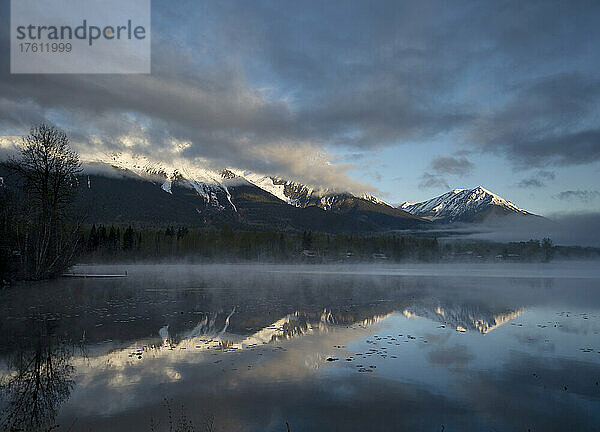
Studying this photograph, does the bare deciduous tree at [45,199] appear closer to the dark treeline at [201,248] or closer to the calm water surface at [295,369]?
the calm water surface at [295,369]

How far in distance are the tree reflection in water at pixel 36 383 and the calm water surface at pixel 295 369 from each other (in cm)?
5

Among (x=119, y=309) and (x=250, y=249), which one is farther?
(x=250, y=249)

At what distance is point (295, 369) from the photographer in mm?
14461

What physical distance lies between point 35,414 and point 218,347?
26.1 feet

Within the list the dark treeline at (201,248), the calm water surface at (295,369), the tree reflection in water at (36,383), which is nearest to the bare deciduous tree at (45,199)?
the calm water surface at (295,369)

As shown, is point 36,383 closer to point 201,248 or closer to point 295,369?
point 295,369

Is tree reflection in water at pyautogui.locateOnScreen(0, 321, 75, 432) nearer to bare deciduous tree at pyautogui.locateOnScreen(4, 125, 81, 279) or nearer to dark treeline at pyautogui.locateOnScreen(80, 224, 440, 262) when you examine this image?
bare deciduous tree at pyautogui.locateOnScreen(4, 125, 81, 279)

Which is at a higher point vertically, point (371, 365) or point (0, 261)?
point (0, 261)

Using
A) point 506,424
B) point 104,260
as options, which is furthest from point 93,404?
point 104,260

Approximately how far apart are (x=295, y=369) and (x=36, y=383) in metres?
7.79

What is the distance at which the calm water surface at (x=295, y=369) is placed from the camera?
1035 cm

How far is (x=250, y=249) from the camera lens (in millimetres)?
183750

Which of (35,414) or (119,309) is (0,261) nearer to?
(119,309)

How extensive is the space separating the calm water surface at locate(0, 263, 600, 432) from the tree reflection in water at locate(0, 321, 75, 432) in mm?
50
